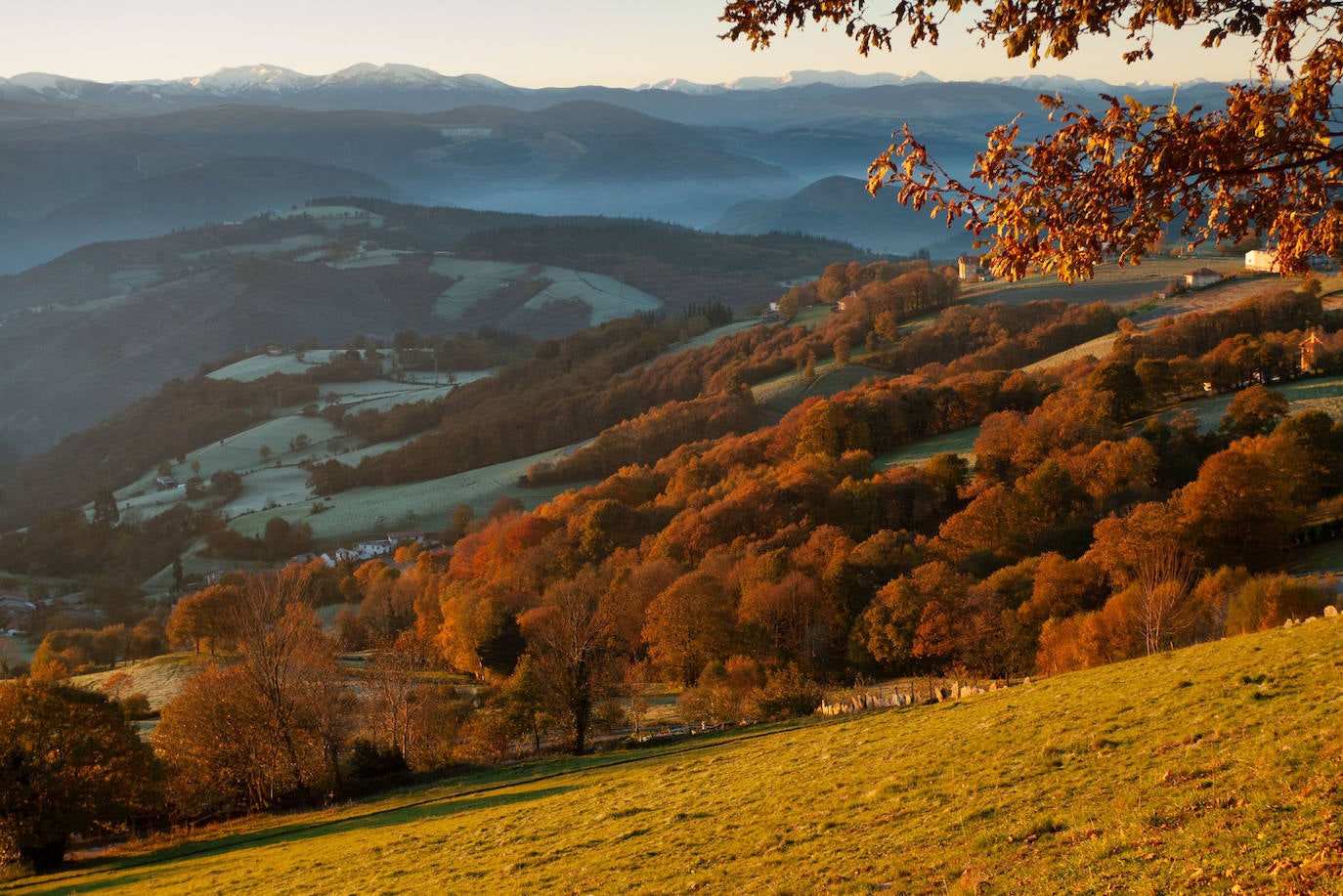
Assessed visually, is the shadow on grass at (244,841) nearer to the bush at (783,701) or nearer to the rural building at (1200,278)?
the bush at (783,701)

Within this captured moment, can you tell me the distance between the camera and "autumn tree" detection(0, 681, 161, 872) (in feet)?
115

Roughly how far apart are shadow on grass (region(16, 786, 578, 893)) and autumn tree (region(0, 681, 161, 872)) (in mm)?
1553

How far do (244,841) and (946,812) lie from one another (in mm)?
25938

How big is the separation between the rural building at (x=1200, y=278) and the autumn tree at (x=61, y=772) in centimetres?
14852

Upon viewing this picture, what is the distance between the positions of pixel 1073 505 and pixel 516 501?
3233 inches

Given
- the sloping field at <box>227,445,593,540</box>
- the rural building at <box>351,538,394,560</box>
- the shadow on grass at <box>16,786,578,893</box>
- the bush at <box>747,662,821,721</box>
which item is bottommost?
the rural building at <box>351,538,394,560</box>

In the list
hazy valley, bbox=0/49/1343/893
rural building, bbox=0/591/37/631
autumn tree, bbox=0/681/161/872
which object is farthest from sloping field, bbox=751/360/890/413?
autumn tree, bbox=0/681/161/872

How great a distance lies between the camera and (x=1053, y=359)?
129625 millimetres

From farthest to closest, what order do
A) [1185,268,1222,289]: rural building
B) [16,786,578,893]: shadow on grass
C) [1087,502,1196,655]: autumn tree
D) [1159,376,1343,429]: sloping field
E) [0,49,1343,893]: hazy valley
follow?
[1185,268,1222,289]: rural building, [1159,376,1343,429]: sloping field, [1087,502,1196,655]: autumn tree, [16,786,578,893]: shadow on grass, [0,49,1343,893]: hazy valley

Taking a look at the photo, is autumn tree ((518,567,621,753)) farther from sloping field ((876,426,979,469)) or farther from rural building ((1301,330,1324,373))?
rural building ((1301,330,1324,373))

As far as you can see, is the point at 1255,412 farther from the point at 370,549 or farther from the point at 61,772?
the point at 370,549

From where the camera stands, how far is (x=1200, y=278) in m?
150

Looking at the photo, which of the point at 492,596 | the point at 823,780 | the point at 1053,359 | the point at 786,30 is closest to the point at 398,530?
the point at 492,596

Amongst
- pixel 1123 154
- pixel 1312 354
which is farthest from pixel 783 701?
pixel 1312 354
